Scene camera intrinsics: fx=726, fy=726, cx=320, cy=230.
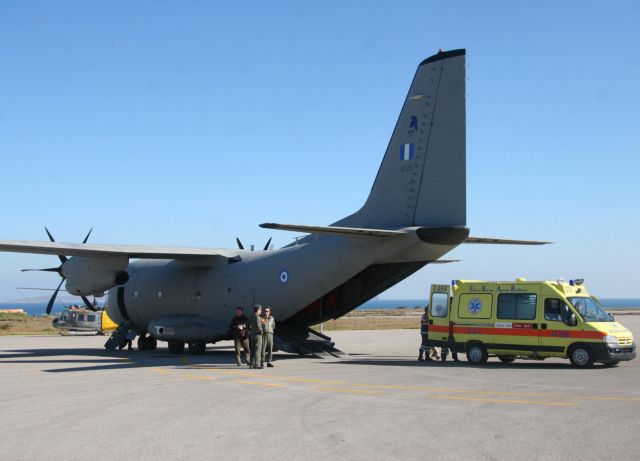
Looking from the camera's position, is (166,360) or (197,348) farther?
(197,348)

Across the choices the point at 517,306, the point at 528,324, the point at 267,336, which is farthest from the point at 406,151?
the point at 267,336

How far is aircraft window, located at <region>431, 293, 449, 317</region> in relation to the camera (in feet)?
65.6

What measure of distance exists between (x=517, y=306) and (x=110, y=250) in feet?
38.2

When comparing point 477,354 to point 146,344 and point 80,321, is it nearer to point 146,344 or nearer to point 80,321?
point 146,344

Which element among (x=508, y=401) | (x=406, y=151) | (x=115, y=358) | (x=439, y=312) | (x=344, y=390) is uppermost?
(x=406, y=151)

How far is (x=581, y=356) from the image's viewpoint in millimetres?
17594

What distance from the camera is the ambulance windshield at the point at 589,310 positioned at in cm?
1786

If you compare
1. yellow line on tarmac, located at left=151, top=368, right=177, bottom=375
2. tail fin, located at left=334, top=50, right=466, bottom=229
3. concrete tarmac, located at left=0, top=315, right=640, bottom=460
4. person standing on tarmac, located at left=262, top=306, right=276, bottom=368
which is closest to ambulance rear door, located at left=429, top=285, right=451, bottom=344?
concrete tarmac, located at left=0, top=315, right=640, bottom=460

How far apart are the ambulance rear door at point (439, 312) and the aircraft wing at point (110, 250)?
6.84 metres

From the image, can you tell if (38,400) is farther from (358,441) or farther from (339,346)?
(339,346)

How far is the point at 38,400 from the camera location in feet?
41.6

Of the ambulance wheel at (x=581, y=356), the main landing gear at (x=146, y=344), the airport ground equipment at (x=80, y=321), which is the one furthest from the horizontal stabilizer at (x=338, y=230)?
the airport ground equipment at (x=80, y=321)

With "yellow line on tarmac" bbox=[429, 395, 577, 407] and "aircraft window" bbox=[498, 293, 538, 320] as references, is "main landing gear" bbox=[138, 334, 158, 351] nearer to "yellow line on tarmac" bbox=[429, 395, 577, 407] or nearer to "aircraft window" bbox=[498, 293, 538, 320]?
"aircraft window" bbox=[498, 293, 538, 320]

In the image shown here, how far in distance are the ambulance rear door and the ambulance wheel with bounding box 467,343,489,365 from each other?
829mm
